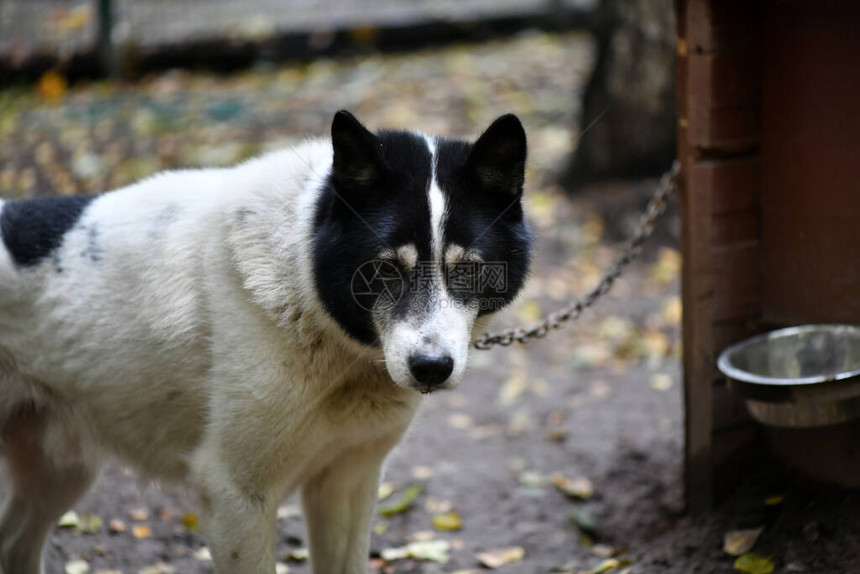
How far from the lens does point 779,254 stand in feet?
13.0

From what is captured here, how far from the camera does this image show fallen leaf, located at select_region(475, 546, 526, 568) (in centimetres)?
413

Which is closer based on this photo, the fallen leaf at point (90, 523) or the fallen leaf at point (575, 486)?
the fallen leaf at point (90, 523)

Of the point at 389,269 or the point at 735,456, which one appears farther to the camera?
the point at 735,456

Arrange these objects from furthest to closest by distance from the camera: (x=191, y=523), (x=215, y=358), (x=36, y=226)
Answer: (x=191, y=523)
(x=36, y=226)
(x=215, y=358)

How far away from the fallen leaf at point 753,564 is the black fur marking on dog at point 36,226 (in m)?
2.74

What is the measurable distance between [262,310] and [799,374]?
220 cm

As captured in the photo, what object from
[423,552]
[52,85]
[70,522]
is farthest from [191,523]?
[52,85]

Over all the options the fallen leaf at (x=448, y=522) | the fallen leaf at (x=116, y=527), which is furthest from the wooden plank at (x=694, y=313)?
the fallen leaf at (x=116, y=527)

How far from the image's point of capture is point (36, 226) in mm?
3273

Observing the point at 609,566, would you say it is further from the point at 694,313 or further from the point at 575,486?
the point at 694,313

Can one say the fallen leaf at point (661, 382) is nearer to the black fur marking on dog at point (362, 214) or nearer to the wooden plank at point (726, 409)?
the wooden plank at point (726, 409)

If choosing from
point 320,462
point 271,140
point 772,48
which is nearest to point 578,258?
point 271,140

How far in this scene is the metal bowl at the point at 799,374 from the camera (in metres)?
3.34

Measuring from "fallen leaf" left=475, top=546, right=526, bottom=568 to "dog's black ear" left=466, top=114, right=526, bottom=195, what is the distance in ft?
6.16
